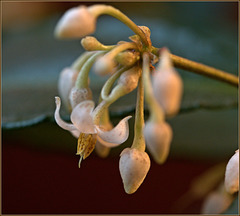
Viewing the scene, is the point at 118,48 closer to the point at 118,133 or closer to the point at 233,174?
the point at 118,133

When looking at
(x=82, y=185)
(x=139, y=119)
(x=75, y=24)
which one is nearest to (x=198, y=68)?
(x=139, y=119)

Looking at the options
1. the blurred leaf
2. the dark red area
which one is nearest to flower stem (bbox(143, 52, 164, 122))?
the blurred leaf

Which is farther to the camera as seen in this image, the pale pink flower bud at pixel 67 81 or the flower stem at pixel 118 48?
the pale pink flower bud at pixel 67 81

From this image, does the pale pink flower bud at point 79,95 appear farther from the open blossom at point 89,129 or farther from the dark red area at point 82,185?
the dark red area at point 82,185

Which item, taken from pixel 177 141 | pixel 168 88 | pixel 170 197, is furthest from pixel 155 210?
pixel 168 88

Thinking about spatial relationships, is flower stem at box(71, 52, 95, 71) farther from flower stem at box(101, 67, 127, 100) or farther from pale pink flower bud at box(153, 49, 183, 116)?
pale pink flower bud at box(153, 49, 183, 116)

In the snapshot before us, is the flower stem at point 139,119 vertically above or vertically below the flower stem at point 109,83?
below

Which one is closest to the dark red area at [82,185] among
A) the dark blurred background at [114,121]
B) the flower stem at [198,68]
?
the dark blurred background at [114,121]

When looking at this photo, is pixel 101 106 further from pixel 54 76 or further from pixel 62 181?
pixel 62 181
